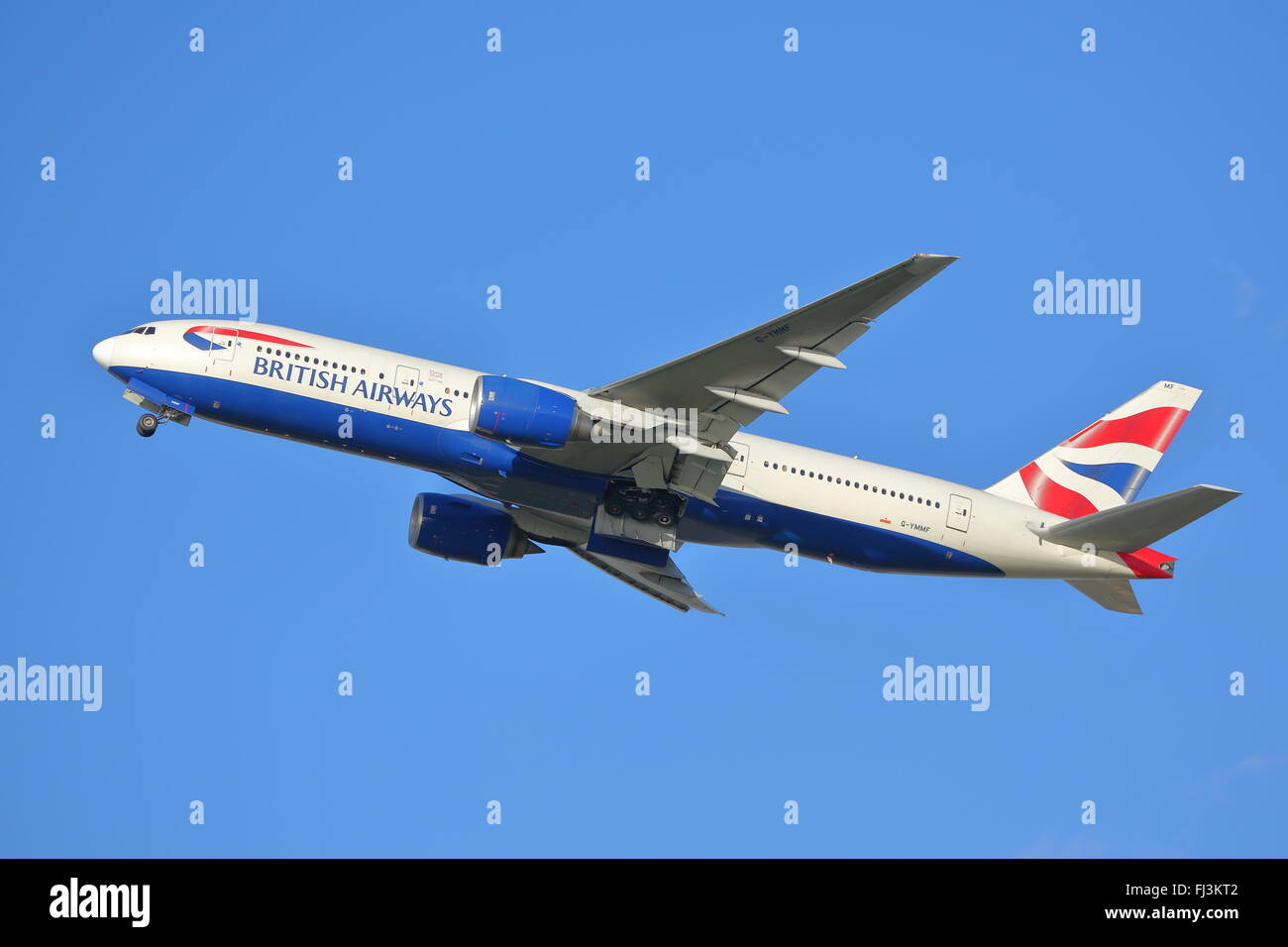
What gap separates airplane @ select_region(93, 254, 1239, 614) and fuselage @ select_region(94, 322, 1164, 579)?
0.05 metres

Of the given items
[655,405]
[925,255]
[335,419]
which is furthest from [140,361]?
[925,255]

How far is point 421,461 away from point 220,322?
6.61 metres

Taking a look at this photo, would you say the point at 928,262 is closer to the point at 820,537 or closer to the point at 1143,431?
the point at 820,537

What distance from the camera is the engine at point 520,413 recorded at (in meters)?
34.3

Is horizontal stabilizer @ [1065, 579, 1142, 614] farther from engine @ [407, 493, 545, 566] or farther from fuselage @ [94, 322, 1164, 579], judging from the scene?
engine @ [407, 493, 545, 566]

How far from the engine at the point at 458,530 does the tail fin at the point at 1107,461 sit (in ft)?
49.8

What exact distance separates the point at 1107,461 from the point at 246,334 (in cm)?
2566

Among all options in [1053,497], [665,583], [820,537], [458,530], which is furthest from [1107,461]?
[458,530]

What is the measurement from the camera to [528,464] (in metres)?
36.5

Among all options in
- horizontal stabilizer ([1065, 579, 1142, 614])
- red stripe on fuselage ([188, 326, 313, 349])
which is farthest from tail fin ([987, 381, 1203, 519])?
red stripe on fuselage ([188, 326, 313, 349])

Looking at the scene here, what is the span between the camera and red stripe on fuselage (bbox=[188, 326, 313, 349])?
36.5 meters

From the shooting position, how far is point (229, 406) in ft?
119

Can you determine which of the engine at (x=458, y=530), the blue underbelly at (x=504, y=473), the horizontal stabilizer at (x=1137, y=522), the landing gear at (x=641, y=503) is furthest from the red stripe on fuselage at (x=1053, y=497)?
the engine at (x=458, y=530)

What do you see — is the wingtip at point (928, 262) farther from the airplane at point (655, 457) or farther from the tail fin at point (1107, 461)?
the tail fin at point (1107, 461)
